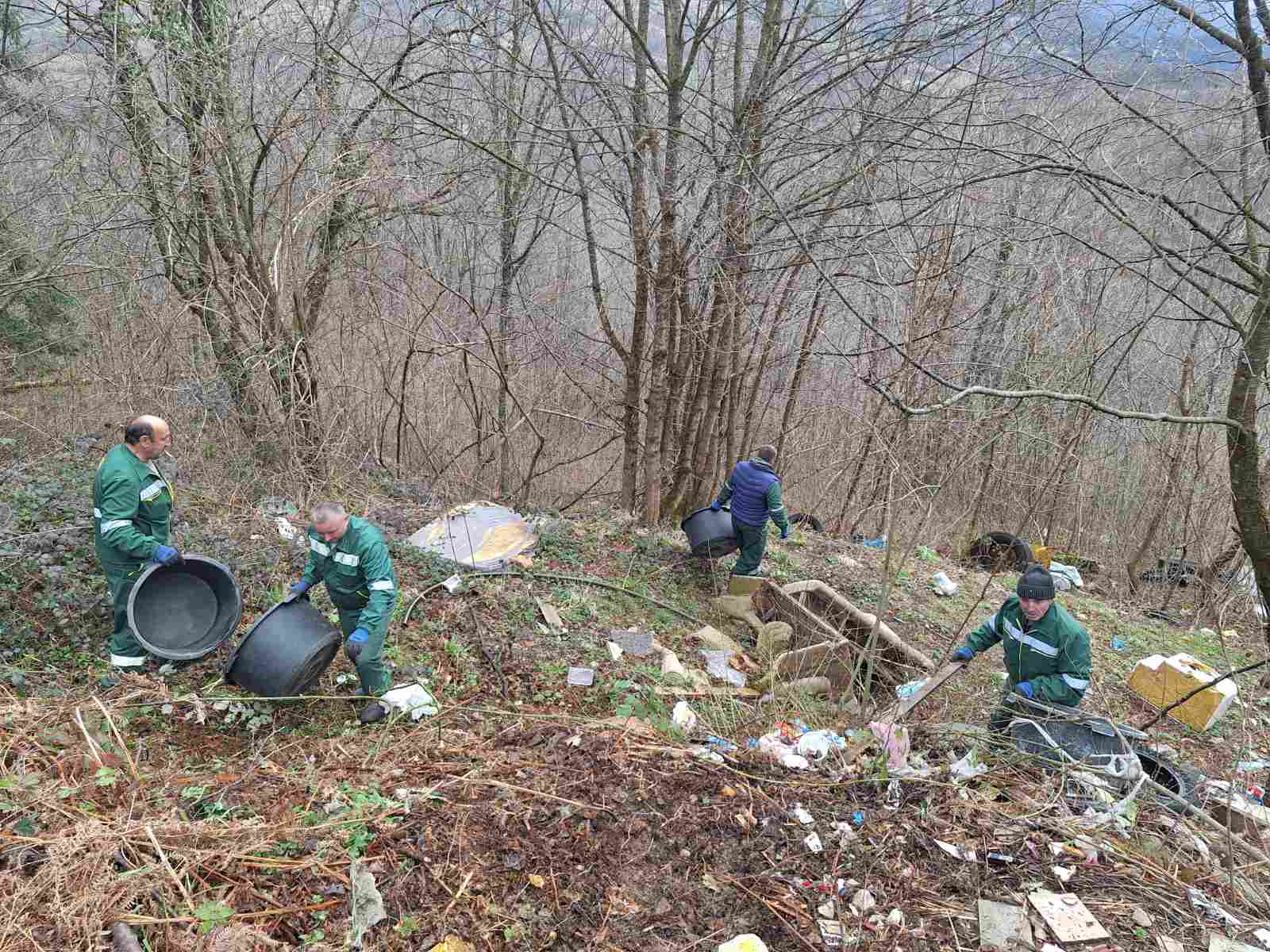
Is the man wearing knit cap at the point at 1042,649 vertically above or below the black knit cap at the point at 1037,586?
below

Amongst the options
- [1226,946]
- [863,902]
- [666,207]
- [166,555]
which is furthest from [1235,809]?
[666,207]

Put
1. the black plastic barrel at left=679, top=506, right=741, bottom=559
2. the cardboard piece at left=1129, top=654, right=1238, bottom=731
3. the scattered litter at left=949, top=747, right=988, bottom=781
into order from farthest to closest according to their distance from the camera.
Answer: the black plastic barrel at left=679, top=506, right=741, bottom=559 < the cardboard piece at left=1129, top=654, right=1238, bottom=731 < the scattered litter at left=949, top=747, right=988, bottom=781

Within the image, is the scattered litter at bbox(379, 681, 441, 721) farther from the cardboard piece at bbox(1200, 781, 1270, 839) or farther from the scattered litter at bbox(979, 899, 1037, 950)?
the cardboard piece at bbox(1200, 781, 1270, 839)

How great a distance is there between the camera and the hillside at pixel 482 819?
268 cm

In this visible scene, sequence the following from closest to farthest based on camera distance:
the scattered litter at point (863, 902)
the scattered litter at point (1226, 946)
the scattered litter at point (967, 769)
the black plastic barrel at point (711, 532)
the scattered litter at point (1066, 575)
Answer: the scattered litter at point (1226, 946), the scattered litter at point (863, 902), the scattered litter at point (967, 769), the black plastic barrel at point (711, 532), the scattered litter at point (1066, 575)

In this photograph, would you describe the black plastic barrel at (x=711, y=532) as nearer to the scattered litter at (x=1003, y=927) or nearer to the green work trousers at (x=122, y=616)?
the scattered litter at (x=1003, y=927)

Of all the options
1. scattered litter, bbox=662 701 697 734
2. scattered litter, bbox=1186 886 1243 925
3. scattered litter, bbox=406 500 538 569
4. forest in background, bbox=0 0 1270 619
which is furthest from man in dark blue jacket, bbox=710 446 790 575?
scattered litter, bbox=1186 886 1243 925

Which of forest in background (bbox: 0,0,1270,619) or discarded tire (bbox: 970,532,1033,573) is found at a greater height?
forest in background (bbox: 0,0,1270,619)

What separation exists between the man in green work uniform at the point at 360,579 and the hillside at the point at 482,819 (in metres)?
0.33

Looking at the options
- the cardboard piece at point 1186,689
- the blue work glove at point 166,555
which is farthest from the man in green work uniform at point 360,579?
the cardboard piece at point 1186,689

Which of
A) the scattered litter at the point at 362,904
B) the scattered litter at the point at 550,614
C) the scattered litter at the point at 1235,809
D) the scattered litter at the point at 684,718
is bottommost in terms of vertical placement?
the scattered litter at the point at 362,904

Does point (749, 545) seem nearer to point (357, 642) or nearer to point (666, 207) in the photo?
point (666, 207)

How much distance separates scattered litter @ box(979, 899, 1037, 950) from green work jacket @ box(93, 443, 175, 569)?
4.70 meters

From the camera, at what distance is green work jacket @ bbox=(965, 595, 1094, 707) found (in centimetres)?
433
